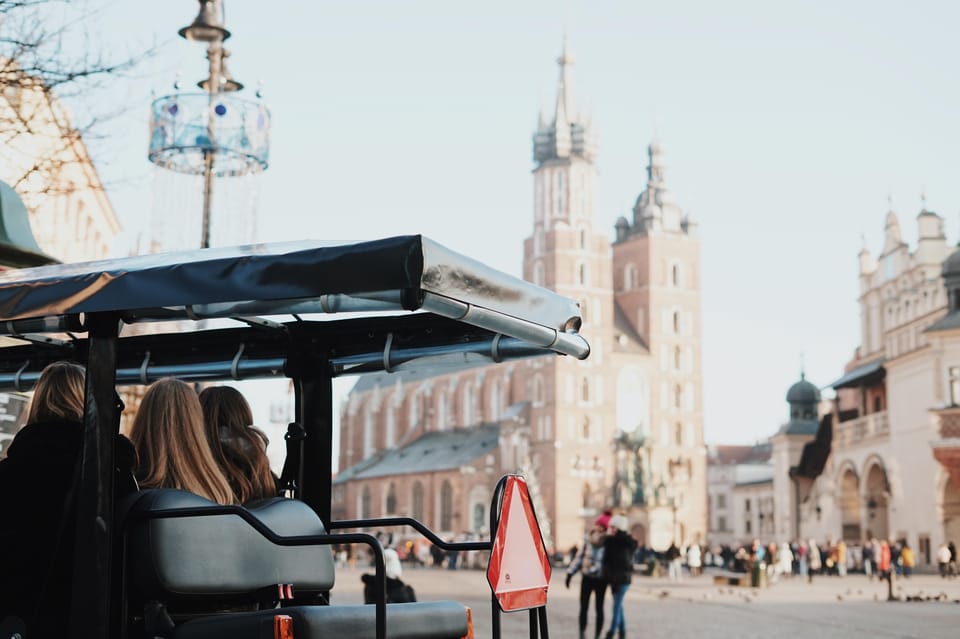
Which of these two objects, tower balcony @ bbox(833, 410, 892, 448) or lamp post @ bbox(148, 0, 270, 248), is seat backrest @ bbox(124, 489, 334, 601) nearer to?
lamp post @ bbox(148, 0, 270, 248)

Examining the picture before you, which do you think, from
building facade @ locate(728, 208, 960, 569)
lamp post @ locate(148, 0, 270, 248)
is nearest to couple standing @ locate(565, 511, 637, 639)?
lamp post @ locate(148, 0, 270, 248)

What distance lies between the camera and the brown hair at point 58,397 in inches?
187

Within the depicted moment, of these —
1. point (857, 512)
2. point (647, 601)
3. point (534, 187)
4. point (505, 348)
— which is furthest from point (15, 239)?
point (534, 187)

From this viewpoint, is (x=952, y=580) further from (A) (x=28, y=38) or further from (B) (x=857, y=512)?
(A) (x=28, y=38)

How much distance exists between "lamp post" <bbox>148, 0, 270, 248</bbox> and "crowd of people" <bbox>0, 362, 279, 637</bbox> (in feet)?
34.7

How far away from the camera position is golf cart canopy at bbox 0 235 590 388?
396cm

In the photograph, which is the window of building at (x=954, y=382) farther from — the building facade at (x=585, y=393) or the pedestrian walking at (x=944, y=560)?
the building facade at (x=585, y=393)

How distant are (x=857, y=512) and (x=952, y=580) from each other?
1542 cm

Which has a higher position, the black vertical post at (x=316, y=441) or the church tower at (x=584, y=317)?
the church tower at (x=584, y=317)

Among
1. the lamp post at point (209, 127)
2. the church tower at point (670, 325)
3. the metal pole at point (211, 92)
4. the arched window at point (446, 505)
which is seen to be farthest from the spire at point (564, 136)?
the metal pole at point (211, 92)

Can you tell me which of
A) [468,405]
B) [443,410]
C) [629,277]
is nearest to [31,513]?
[629,277]

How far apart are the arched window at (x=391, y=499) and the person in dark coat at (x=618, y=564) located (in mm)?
91491

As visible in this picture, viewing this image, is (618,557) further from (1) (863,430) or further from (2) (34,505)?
(1) (863,430)

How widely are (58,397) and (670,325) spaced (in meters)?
99.7
